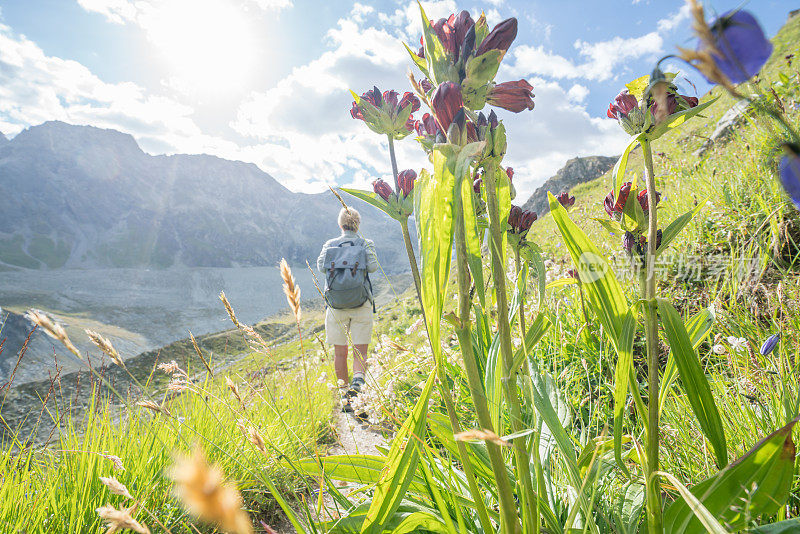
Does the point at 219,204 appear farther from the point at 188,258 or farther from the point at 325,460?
the point at 325,460

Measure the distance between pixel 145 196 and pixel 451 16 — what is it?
673 ft

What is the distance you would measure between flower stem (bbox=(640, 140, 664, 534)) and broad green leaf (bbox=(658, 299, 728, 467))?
0.05m

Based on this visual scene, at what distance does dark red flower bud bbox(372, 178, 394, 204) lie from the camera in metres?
1.72

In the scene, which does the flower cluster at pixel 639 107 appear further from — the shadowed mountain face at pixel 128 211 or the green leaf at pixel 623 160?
the shadowed mountain face at pixel 128 211

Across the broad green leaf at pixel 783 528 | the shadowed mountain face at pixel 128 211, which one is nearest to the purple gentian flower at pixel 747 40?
the broad green leaf at pixel 783 528

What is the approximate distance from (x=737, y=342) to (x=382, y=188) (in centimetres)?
183

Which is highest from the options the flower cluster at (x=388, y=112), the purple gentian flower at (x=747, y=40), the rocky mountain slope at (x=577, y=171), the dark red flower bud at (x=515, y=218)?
the rocky mountain slope at (x=577, y=171)

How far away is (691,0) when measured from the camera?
0.32 metres

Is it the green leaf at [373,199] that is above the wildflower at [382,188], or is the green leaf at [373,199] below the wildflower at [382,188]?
below

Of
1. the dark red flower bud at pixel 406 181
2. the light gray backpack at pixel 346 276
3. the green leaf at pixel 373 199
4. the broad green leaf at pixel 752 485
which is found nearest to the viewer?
the broad green leaf at pixel 752 485

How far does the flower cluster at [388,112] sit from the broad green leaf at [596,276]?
0.88 meters

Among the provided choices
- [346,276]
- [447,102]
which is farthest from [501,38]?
[346,276]

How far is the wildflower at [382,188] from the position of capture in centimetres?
172

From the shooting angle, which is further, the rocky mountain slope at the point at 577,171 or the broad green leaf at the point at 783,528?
the rocky mountain slope at the point at 577,171
